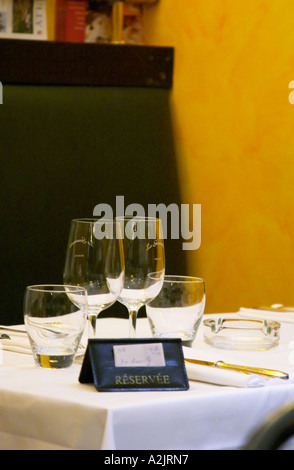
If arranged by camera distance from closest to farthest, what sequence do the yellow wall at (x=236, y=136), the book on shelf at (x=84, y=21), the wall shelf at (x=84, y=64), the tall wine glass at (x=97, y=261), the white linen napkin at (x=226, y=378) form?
1. the white linen napkin at (x=226, y=378)
2. the tall wine glass at (x=97, y=261)
3. the yellow wall at (x=236, y=136)
4. the wall shelf at (x=84, y=64)
5. the book on shelf at (x=84, y=21)

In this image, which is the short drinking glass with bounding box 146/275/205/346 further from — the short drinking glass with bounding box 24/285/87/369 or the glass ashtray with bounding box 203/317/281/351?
the short drinking glass with bounding box 24/285/87/369

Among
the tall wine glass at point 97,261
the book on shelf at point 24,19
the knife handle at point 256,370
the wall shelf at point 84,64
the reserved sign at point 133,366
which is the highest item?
the book on shelf at point 24,19

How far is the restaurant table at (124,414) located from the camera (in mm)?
982

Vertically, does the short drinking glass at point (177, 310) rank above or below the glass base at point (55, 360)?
above

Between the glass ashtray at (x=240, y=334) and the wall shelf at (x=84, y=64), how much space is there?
6.14ft

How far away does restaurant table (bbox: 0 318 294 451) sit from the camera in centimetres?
98

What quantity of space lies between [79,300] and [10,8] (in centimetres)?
239

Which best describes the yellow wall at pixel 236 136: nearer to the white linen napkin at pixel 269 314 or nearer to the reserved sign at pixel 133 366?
the white linen napkin at pixel 269 314

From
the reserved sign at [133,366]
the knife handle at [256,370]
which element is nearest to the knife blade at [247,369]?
the knife handle at [256,370]

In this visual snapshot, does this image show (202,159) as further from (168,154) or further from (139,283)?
(139,283)

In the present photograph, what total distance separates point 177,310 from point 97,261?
0.17 metres

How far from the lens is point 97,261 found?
1.27m

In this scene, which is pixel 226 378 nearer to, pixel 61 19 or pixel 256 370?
pixel 256 370

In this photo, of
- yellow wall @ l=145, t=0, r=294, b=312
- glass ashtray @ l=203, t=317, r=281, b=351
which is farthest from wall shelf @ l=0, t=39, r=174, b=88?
glass ashtray @ l=203, t=317, r=281, b=351
